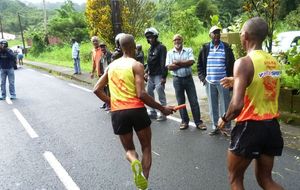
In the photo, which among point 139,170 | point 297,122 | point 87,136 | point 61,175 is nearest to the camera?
point 139,170

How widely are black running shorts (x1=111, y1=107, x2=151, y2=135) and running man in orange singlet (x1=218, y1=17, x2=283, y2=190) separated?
114 centimetres

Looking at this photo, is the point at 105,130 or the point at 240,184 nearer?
the point at 240,184

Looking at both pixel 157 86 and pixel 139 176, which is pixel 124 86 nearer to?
→ pixel 139 176

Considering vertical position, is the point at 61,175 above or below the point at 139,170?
below

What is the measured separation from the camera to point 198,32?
70.5 feet

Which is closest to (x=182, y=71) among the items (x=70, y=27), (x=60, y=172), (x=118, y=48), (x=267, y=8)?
(x=267, y=8)

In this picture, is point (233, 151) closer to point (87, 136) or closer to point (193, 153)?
point (193, 153)

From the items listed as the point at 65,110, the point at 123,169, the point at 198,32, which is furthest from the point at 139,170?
the point at 198,32

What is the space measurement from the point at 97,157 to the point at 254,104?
3448mm

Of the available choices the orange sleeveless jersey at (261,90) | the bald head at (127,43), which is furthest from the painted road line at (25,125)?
the orange sleeveless jersey at (261,90)

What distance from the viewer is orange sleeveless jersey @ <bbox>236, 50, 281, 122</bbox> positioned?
131 inches

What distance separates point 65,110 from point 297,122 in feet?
19.1

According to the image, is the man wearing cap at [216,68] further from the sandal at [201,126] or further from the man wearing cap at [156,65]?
the man wearing cap at [156,65]

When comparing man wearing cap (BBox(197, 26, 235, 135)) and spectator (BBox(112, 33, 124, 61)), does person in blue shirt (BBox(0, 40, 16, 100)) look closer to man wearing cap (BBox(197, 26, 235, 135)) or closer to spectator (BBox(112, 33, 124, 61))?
man wearing cap (BBox(197, 26, 235, 135))
